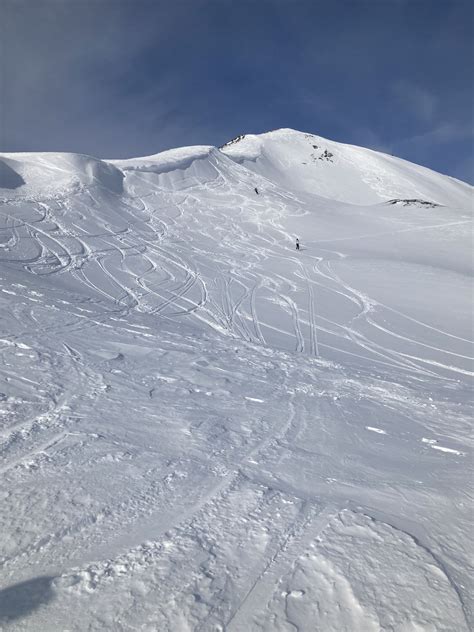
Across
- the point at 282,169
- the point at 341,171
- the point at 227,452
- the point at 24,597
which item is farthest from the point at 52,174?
the point at 341,171

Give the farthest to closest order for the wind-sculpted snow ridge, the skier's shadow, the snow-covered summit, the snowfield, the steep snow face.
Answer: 1. the steep snow face
2. the snow-covered summit
3. the wind-sculpted snow ridge
4. the snowfield
5. the skier's shadow

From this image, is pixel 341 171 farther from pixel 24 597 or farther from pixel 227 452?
pixel 24 597

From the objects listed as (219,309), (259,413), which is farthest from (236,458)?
(219,309)

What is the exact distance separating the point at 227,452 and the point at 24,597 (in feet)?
8.16

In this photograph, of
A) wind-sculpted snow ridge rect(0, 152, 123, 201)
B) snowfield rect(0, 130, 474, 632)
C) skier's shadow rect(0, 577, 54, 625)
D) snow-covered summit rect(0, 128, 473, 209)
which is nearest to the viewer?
skier's shadow rect(0, 577, 54, 625)

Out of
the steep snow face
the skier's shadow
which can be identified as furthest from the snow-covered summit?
the skier's shadow

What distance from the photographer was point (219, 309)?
13289 mm

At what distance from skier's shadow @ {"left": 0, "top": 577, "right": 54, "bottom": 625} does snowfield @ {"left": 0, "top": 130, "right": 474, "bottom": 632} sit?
0.5 inches

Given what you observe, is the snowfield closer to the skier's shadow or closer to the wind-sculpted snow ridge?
the skier's shadow

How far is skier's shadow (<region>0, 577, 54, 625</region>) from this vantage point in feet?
8.43

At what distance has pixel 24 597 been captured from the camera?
267 cm

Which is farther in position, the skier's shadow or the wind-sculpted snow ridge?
the wind-sculpted snow ridge

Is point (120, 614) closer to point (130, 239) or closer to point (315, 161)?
point (130, 239)

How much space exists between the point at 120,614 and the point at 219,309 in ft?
35.7
